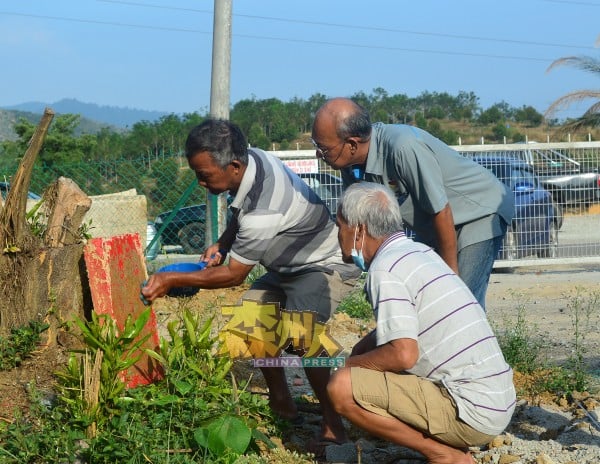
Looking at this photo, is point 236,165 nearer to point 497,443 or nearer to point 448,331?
point 448,331

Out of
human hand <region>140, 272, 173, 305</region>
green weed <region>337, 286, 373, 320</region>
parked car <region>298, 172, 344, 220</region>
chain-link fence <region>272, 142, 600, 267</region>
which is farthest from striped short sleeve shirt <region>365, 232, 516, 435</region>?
chain-link fence <region>272, 142, 600, 267</region>

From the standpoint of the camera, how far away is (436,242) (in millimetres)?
4988

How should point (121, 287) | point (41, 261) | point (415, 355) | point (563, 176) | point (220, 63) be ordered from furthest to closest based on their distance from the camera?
point (563, 176) → point (220, 63) → point (41, 261) → point (121, 287) → point (415, 355)

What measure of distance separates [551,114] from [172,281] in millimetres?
11405

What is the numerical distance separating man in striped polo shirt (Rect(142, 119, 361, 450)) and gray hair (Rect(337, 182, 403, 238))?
0.78 m

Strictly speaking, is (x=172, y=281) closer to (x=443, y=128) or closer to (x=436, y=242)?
(x=436, y=242)

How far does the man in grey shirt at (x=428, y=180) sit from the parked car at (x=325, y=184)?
20.0ft

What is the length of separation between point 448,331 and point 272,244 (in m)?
1.29

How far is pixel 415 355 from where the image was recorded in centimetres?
400

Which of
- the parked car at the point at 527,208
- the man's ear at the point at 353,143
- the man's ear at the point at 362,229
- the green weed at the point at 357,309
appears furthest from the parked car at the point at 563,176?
the man's ear at the point at 362,229

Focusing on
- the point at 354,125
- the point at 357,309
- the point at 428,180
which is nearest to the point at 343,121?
the point at 354,125

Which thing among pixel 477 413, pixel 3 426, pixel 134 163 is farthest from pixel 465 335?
pixel 134 163

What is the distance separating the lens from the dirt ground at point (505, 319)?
17.3ft

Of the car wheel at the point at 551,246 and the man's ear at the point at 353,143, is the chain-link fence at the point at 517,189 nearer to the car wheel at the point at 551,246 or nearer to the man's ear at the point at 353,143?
the car wheel at the point at 551,246
